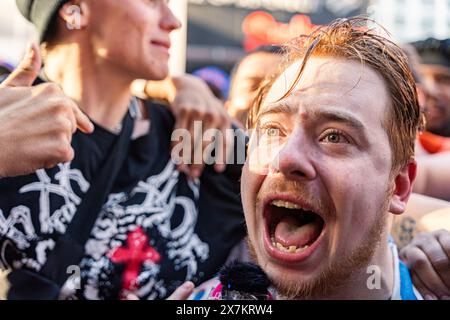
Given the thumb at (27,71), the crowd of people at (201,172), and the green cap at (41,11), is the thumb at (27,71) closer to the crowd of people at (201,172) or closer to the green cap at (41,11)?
the crowd of people at (201,172)

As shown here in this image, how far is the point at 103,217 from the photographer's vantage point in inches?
58.7

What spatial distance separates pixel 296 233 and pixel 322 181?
0.45ft

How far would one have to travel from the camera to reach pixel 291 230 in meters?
1.11

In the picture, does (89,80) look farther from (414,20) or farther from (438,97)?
(414,20)

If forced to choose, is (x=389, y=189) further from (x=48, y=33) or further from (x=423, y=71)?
(x=423, y=71)

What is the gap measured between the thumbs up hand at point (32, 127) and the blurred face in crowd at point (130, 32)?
1.65ft

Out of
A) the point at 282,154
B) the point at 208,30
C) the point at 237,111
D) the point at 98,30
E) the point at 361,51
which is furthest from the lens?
the point at 208,30

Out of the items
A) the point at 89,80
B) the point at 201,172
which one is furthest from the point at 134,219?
the point at 89,80

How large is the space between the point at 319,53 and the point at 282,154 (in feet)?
0.97

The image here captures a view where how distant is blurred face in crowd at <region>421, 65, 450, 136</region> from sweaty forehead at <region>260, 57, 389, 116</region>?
64.5 inches

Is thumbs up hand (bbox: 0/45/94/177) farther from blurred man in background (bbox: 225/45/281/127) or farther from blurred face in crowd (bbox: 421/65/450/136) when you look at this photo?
blurred face in crowd (bbox: 421/65/450/136)

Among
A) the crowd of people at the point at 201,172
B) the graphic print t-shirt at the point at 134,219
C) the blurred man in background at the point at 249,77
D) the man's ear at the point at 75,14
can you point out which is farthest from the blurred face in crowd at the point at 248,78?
the man's ear at the point at 75,14

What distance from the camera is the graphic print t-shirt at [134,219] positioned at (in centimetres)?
137
